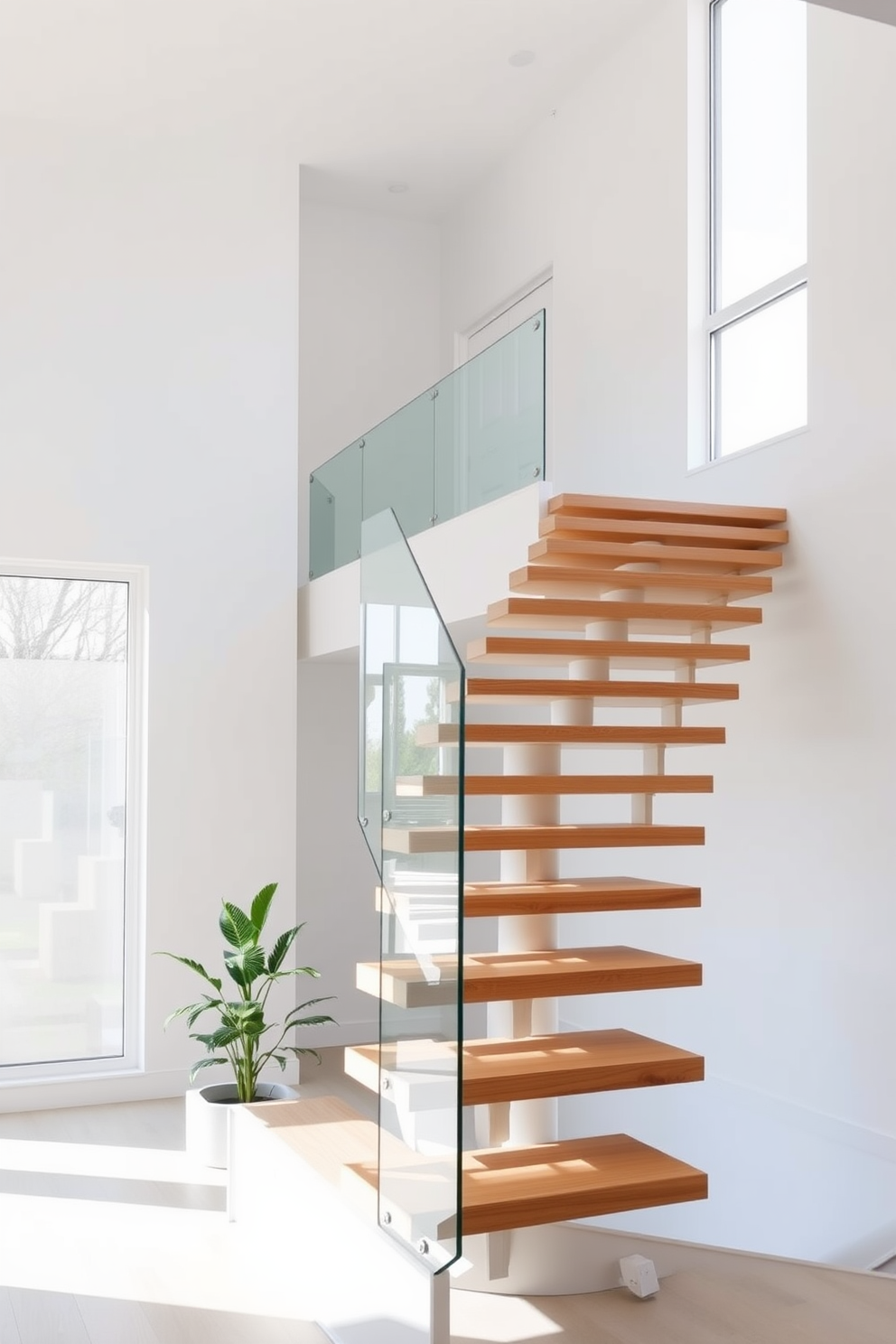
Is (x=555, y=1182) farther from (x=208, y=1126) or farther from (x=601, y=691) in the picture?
(x=208, y=1126)

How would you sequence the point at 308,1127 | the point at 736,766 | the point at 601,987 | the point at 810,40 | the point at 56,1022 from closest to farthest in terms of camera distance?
the point at 601,987 → the point at 308,1127 → the point at 810,40 → the point at 736,766 → the point at 56,1022

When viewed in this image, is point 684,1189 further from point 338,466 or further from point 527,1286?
point 338,466

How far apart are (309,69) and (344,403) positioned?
2199 mm

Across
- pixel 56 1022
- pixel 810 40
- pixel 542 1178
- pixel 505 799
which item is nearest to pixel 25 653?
pixel 56 1022

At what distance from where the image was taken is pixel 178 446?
6785mm

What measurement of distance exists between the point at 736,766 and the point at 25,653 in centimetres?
367

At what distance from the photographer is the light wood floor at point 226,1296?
3436 millimetres

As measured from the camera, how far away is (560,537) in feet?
14.5

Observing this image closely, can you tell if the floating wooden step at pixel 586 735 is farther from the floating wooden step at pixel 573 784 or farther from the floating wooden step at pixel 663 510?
the floating wooden step at pixel 663 510

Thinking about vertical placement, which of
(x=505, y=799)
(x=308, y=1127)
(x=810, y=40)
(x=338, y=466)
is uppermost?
(x=810, y=40)

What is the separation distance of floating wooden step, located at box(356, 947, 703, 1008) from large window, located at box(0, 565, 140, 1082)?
3.15m

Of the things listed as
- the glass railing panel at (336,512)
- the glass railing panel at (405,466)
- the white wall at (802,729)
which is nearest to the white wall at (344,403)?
the glass railing panel at (336,512)

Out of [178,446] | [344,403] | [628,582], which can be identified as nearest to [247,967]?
[628,582]

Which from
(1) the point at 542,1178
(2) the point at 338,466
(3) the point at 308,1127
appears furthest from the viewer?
(2) the point at 338,466
